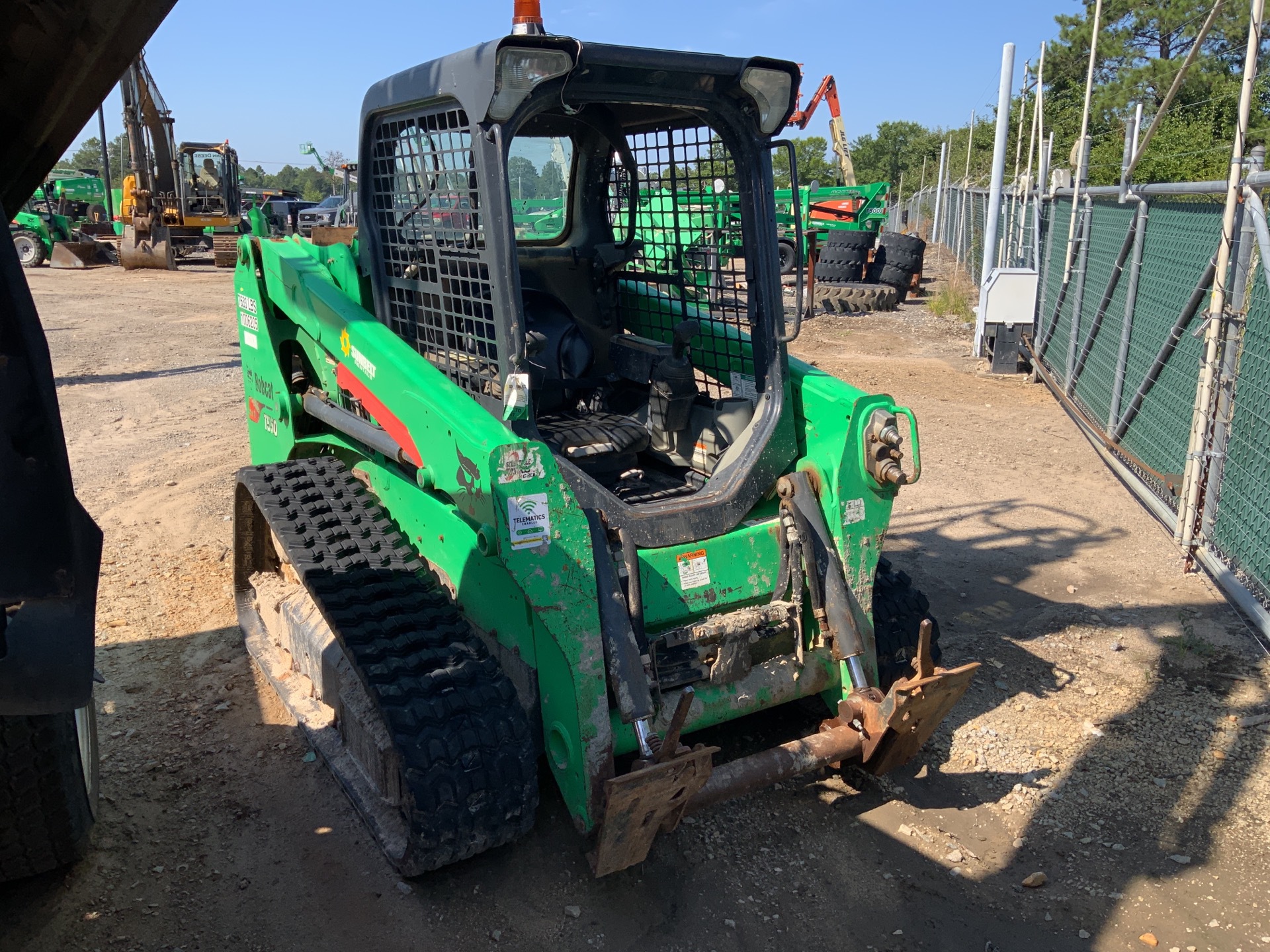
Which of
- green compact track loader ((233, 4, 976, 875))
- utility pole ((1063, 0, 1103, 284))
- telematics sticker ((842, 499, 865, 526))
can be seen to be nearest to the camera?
green compact track loader ((233, 4, 976, 875))

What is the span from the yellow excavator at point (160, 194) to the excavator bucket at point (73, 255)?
98cm

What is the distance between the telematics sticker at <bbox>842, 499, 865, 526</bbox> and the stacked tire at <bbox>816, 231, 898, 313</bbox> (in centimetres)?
1344

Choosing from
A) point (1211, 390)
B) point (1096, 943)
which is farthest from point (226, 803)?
point (1211, 390)

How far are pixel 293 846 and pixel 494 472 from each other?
147 centimetres

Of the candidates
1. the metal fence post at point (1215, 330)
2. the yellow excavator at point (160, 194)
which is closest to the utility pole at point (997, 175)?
the metal fence post at point (1215, 330)

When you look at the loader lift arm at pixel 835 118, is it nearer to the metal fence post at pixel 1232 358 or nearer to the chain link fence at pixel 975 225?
the chain link fence at pixel 975 225

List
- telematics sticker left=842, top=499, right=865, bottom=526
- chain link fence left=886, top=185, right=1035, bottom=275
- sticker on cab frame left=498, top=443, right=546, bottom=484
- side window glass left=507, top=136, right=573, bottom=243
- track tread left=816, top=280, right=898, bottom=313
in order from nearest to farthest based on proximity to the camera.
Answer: sticker on cab frame left=498, top=443, right=546, bottom=484
telematics sticker left=842, top=499, right=865, bottom=526
side window glass left=507, top=136, right=573, bottom=243
chain link fence left=886, top=185, right=1035, bottom=275
track tread left=816, top=280, right=898, bottom=313

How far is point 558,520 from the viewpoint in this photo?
289 centimetres

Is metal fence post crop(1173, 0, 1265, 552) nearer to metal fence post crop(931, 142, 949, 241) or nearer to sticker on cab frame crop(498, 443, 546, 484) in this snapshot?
sticker on cab frame crop(498, 443, 546, 484)

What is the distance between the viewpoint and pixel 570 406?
4230 mm

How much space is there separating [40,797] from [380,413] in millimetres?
1550

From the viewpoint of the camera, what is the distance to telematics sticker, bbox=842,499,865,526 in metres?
3.54

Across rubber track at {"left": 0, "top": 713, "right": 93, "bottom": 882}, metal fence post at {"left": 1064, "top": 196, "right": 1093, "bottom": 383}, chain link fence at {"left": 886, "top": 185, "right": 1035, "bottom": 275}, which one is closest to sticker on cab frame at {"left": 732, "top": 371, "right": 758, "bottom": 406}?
rubber track at {"left": 0, "top": 713, "right": 93, "bottom": 882}

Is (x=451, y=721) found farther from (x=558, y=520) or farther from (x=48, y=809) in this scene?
(x=48, y=809)
